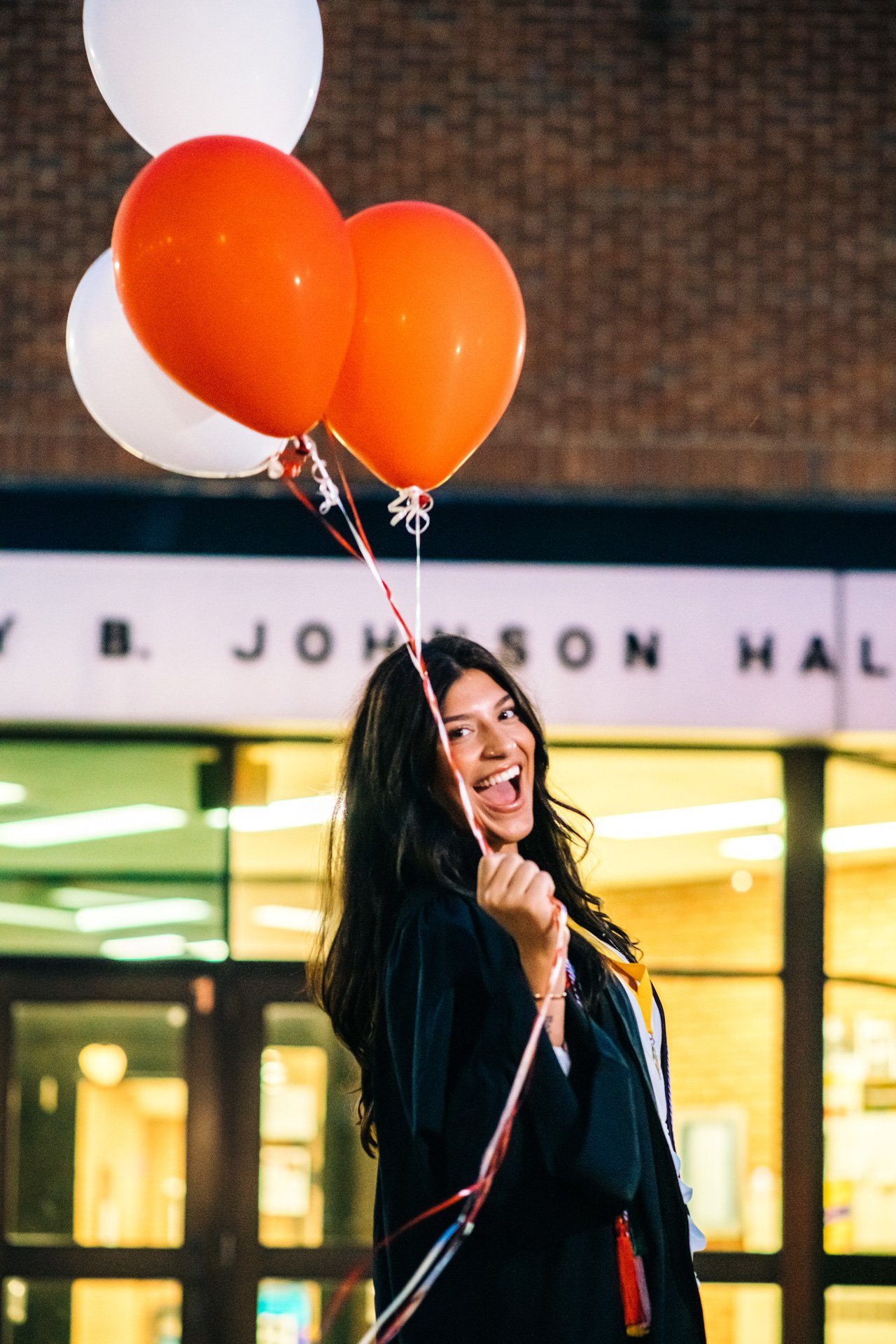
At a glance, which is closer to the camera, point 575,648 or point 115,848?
point 575,648

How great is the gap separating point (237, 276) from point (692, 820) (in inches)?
169

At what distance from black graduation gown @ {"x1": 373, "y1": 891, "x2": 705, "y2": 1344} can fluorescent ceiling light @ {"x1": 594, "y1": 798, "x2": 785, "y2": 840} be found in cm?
417

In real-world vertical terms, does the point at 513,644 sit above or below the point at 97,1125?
above

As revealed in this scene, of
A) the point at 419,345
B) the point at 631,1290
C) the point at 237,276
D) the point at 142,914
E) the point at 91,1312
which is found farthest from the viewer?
the point at 142,914

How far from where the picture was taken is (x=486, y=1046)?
77.4 inches

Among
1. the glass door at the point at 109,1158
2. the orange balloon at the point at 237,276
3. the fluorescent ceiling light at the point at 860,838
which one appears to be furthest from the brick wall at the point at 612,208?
the orange balloon at the point at 237,276

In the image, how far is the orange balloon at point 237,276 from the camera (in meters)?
2.46

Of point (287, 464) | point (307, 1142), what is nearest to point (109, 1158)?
point (307, 1142)

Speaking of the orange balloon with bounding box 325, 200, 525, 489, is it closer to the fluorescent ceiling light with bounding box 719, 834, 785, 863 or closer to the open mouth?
the open mouth

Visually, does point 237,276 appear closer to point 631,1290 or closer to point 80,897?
point 631,1290

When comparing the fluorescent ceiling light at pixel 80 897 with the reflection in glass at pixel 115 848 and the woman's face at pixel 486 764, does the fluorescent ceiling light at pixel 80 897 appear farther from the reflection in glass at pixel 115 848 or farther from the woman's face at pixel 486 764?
the woman's face at pixel 486 764

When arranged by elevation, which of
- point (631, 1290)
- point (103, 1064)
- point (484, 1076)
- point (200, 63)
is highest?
point (200, 63)

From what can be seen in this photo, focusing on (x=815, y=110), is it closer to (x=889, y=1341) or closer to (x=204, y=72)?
(x=204, y=72)

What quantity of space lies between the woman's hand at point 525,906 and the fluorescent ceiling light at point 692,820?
4270 millimetres
